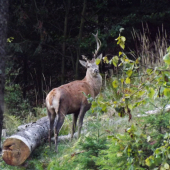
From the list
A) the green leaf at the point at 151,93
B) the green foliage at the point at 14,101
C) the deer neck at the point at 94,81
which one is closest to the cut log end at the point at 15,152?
the deer neck at the point at 94,81

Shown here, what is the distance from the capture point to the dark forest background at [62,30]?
1170 centimetres

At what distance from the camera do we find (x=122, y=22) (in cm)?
1109

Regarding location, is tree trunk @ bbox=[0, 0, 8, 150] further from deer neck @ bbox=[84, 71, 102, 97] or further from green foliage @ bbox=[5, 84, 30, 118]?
green foliage @ bbox=[5, 84, 30, 118]

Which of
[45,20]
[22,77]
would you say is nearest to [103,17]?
[45,20]

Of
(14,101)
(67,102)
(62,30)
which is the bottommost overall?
(14,101)

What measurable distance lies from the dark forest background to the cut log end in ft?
21.0

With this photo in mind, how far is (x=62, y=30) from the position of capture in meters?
13.1

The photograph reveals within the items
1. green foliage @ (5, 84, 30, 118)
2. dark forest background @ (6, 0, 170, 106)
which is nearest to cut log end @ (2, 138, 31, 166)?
green foliage @ (5, 84, 30, 118)

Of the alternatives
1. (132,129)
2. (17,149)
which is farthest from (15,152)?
(132,129)

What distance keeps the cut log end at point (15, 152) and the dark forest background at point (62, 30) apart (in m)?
6.40

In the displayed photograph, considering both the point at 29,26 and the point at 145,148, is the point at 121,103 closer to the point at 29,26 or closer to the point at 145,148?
the point at 145,148

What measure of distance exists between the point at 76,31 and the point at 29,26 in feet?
6.49

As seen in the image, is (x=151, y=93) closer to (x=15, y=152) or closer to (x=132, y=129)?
(x=132, y=129)

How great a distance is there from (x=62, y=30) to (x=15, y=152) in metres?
8.62
